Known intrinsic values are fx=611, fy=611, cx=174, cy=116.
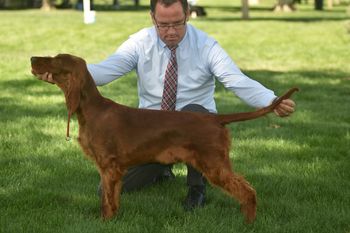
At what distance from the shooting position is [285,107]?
4.53m

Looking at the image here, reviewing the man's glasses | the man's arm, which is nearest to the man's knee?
the man's arm

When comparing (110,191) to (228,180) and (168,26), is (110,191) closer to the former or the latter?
(228,180)

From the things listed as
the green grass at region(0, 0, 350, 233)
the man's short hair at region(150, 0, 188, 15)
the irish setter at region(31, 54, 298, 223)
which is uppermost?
the man's short hair at region(150, 0, 188, 15)

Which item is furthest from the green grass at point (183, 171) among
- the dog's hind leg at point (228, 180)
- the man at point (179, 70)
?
the man at point (179, 70)

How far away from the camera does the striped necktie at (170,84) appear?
5.28m

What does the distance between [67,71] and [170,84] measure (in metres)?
1.24

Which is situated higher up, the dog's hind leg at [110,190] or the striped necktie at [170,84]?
the striped necktie at [170,84]

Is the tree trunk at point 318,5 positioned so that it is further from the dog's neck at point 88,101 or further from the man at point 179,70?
the dog's neck at point 88,101

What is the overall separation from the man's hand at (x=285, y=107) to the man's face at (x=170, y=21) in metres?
1.09

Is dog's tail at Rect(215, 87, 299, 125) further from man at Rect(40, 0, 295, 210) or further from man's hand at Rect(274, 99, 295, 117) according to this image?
man at Rect(40, 0, 295, 210)

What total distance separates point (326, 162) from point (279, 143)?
0.99 m

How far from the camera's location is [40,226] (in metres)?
4.49

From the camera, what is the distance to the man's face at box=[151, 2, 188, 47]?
16.0ft

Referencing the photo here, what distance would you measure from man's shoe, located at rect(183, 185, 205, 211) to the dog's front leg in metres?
0.72
